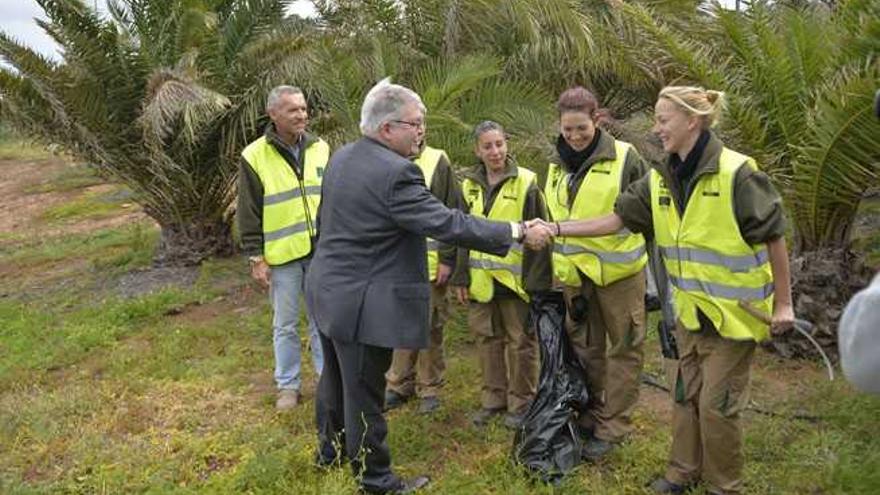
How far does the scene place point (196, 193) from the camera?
999 centimetres

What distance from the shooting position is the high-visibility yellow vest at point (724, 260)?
3.36 meters

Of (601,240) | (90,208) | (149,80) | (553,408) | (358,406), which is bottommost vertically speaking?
(90,208)

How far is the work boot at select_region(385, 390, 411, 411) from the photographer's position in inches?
213

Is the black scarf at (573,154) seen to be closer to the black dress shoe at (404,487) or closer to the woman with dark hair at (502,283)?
the woman with dark hair at (502,283)

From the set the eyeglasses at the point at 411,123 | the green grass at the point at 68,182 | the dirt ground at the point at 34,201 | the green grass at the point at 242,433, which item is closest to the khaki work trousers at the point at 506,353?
the green grass at the point at 242,433

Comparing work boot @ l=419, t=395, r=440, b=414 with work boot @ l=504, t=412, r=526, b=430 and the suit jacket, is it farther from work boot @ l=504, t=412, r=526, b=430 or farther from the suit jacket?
the suit jacket

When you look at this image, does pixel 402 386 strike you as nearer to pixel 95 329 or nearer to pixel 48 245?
pixel 95 329

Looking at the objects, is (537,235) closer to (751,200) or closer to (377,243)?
(377,243)

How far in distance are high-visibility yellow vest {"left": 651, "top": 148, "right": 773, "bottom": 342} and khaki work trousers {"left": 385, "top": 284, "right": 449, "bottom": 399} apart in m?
1.97

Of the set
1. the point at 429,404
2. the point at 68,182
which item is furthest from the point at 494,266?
the point at 68,182

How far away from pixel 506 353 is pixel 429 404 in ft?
2.13

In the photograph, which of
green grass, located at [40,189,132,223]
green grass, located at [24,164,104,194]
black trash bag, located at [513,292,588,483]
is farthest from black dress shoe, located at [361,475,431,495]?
green grass, located at [24,164,104,194]

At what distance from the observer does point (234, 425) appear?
527 cm

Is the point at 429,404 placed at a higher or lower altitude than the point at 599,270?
lower
